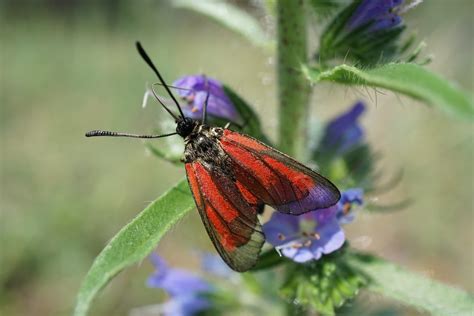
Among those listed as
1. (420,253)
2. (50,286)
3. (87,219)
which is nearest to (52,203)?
(87,219)

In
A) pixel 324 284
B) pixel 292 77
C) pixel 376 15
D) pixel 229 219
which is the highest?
pixel 376 15

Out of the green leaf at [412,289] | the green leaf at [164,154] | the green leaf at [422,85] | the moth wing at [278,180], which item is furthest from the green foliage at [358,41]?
the green leaf at [412,289]

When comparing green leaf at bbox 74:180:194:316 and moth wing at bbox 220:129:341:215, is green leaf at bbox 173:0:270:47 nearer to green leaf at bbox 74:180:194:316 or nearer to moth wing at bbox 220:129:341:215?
moth wing at bbox 220:129:341:215

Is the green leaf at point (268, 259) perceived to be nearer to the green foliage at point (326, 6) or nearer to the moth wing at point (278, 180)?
the moth wing at point (278, 180)

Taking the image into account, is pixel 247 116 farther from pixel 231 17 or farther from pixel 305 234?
pixel 231 17

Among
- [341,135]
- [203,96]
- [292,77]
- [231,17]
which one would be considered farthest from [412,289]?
[231,17]
